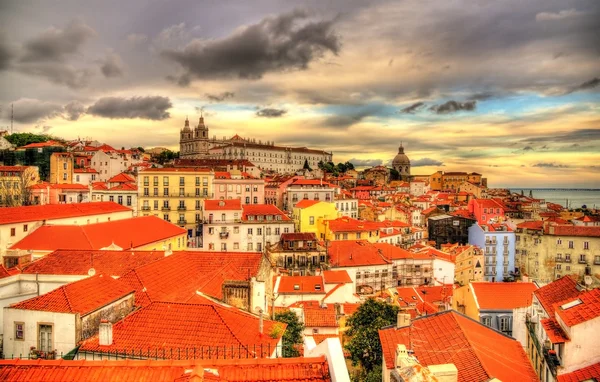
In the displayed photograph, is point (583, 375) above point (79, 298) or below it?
below

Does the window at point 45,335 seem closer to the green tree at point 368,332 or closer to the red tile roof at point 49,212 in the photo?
the green tree at point 368,332

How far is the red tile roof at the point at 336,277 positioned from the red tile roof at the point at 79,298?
69.9 feet

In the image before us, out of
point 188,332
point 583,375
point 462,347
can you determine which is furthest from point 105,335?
point 583,375

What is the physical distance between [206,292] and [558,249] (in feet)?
138

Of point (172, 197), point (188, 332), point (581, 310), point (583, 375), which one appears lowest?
point (583, 375)

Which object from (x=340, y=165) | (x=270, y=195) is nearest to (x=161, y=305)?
(x=270, y=195)

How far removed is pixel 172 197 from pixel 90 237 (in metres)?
21.2

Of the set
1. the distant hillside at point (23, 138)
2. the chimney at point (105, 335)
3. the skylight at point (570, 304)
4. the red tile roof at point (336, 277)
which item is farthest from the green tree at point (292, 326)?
the distant hillside at point (23, 138)

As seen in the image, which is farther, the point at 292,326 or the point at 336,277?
the point at 336,277

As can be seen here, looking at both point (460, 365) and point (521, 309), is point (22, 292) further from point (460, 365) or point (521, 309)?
point (521, 309)

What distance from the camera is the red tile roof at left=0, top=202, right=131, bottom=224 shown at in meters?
26.2

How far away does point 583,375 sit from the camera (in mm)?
9227

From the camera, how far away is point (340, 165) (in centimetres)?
12150

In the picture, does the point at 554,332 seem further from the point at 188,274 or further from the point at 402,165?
the point at 402,165
